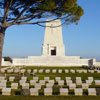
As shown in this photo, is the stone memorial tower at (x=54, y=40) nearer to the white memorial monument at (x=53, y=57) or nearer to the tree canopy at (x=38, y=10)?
the white memorial monument at (x=53, y=57)

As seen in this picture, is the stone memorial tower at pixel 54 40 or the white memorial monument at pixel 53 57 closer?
the white memorial monument at pixel 53 57

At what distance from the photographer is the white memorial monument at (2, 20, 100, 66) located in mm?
24031

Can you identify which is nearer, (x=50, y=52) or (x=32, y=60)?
(x=32, y=60)

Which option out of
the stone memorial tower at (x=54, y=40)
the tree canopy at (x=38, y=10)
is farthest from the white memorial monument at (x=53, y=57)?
the tree canopy at (x=38, y=10)

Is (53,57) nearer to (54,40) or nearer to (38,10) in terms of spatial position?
(54,40)

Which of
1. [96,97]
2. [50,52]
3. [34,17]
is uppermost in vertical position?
[34,17]

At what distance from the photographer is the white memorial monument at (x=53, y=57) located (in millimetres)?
24031

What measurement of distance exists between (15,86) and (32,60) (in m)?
18.2

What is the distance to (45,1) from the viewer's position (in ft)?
33.2

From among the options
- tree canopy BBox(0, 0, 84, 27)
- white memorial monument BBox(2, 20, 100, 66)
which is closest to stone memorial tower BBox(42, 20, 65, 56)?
white memorial monument BBox(2, 20, 100, 66)

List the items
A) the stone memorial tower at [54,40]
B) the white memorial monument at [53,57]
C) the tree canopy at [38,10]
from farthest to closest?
the stone memorial tower at [54,40], the white memorial monument at [53,57], the tree canopy at [38,10]

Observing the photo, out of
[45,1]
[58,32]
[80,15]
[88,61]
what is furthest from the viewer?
[58,32]

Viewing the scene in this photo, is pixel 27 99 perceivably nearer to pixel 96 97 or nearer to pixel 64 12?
pixel 96 97

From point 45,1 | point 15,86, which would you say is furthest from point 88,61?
point 15,86
